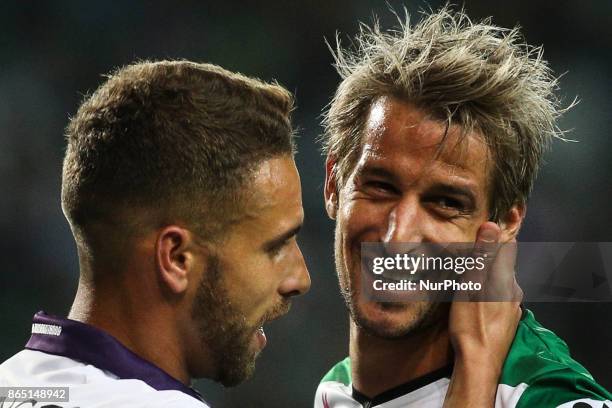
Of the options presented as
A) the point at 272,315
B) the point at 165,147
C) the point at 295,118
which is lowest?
the point at 272,315

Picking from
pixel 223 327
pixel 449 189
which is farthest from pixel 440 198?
pixel 223 327

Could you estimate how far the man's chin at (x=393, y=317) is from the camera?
256 centimetres

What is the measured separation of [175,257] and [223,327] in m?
0.25

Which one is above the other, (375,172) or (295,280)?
(375,172)

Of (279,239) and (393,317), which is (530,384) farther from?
(279,239)

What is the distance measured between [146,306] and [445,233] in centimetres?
94

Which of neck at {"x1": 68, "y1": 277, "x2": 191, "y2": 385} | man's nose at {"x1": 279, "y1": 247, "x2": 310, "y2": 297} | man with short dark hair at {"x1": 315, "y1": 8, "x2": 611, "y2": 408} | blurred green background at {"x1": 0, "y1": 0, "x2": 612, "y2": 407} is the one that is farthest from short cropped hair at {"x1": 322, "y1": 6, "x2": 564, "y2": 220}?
blurred green background at {"x1": 0, "y1": 0, "x2": 612, "y2": 407}

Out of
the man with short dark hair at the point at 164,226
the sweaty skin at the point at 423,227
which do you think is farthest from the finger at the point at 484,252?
the man with short dark hair at the point at 164,226

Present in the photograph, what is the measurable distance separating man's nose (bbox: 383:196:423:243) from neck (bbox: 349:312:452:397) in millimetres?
326

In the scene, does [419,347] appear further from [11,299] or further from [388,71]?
[11,299]

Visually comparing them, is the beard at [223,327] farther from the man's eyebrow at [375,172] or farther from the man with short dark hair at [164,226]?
the man's eyebrow at [375,172]

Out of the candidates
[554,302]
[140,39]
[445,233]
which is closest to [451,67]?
[445,233]

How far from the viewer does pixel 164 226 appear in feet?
6.78

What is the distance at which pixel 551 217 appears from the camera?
5465 mm
